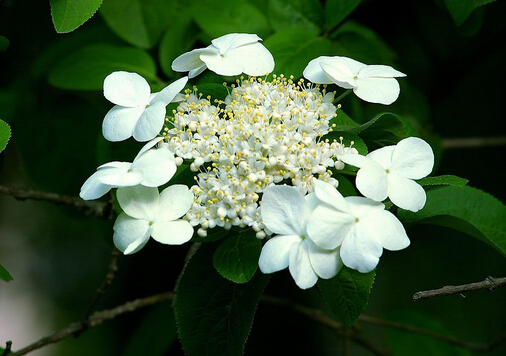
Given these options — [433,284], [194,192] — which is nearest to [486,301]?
[433,284]

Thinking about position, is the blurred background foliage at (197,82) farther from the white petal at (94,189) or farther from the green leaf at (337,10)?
the white petal at (94,189)

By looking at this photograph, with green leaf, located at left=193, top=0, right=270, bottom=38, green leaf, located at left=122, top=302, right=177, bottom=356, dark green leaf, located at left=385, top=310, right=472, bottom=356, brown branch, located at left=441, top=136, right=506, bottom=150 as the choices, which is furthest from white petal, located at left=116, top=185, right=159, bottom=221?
brown branch, located at left=441, top=136, right=506, bottom=150

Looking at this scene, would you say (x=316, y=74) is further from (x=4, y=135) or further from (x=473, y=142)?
(x=473, y=142)

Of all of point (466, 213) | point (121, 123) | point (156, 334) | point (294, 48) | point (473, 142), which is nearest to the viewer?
point (121, 123)

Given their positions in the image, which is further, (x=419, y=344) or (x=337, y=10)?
(x=419, y=344)

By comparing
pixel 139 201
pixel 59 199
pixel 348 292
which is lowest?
pixel 59 199

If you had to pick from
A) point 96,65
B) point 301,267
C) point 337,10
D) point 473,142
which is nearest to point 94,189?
point 301,267

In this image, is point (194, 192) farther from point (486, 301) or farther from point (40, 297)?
point (40, 297)

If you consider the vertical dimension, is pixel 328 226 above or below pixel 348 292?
above
